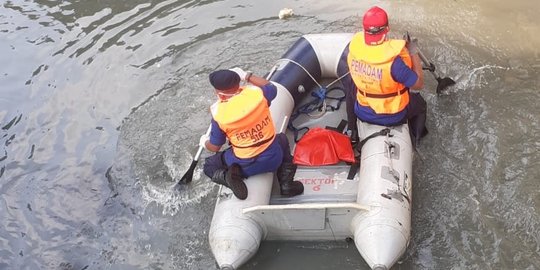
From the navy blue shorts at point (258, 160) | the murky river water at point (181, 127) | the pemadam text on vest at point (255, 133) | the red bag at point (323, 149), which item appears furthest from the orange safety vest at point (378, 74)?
the pemadam text on vest at point (255, 133)

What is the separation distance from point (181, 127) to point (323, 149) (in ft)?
6.08

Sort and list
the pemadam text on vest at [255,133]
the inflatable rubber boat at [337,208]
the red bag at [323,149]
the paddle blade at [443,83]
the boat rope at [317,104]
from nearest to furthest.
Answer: the inflatable rubber boat at [337,208]
the pemadam text on vest at [255,133]
the red bag at [323,149]
the boat rope at [317,104]
the paddle blade at [443,83]

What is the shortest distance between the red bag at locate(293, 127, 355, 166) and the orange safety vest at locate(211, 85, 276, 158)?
1.78ft

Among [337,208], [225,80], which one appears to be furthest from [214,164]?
[337,208]

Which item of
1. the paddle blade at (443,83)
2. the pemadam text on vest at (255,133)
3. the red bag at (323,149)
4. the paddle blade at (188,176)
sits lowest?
the paddle blade at (188,176)

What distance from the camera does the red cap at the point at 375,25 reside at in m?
4.54

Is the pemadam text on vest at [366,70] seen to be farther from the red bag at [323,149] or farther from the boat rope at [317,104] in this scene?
the boat rope at [317,104]

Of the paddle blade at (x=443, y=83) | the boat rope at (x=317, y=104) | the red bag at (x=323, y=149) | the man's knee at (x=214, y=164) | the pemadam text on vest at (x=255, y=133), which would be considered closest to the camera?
the pemadam text on vest at (x=255, y=133)

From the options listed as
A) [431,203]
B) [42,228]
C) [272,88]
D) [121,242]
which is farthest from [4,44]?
[431,203]

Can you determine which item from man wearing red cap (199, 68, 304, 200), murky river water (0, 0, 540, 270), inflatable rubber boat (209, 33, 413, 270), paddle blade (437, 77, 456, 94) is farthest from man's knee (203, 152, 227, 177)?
paddle blade (437, 77, 456, 94)

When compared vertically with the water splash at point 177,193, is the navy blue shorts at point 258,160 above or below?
above

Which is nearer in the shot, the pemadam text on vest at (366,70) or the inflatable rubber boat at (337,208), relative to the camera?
the inflatable rubber boat at (337,208)

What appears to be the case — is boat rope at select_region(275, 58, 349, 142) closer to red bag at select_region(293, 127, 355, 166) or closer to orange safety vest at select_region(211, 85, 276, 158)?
red bag at select_region(293, 127, 355, 166)

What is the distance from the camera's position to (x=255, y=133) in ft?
14.6
